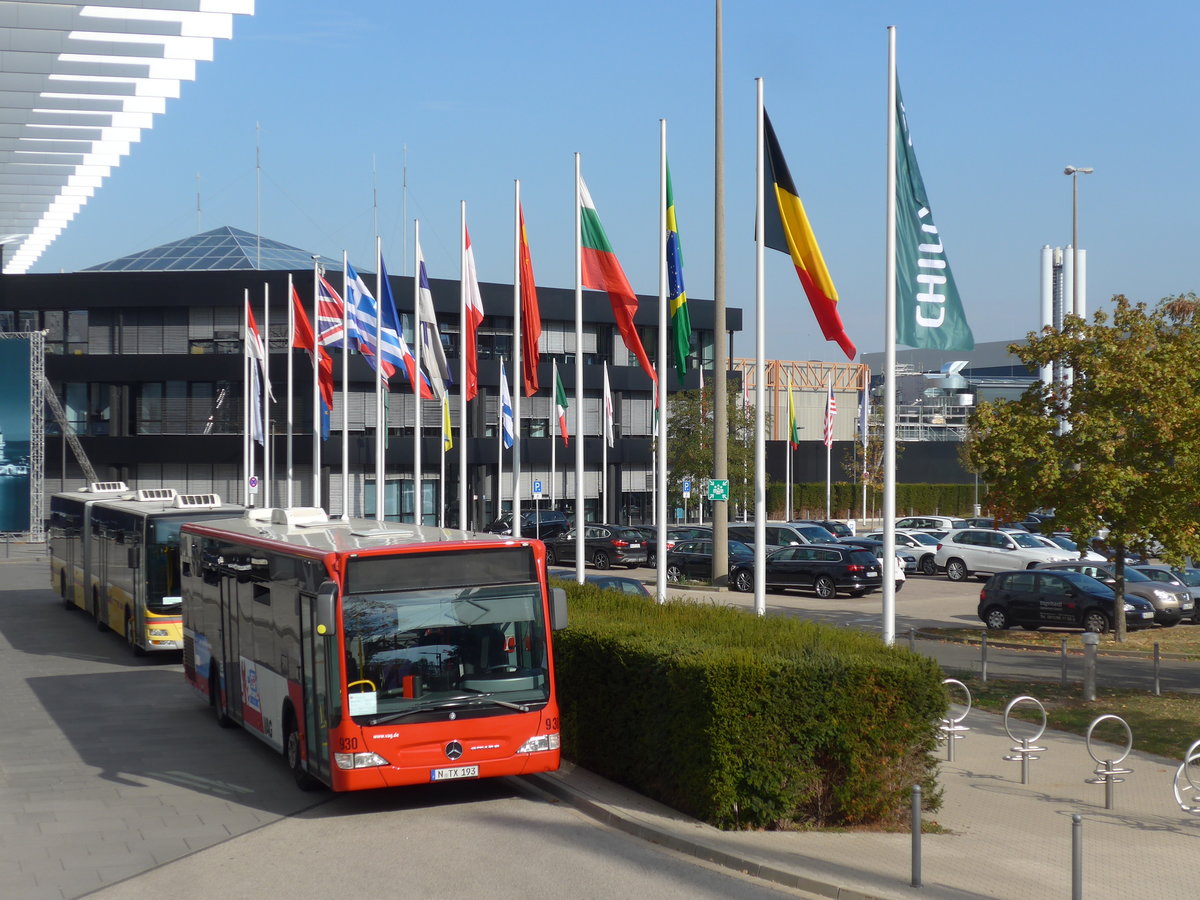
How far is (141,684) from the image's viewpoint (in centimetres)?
2114

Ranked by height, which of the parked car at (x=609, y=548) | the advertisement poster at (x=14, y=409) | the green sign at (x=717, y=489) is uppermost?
the advertisement poster at (x=14, y=409)

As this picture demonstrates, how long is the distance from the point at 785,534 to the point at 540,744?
3488 centimetres

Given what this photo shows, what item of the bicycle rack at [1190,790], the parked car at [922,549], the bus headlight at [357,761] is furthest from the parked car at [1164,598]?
the bus headlight at [357,761]

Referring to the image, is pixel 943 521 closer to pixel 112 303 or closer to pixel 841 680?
pixel 112 303

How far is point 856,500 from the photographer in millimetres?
81625

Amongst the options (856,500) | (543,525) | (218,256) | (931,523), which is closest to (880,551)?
(931,523)

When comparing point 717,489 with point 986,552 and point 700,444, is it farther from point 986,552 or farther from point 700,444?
point 700,444

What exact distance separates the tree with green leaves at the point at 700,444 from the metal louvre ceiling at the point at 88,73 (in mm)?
28864

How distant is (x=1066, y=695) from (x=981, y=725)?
10.3 feet

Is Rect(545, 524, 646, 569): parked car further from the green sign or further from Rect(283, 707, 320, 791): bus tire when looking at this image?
Rect(283, 707, 320, 791): bus tire

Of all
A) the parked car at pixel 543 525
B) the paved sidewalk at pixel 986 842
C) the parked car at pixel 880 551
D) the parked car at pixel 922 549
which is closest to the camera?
the paved sidewalk at pixel 986 842

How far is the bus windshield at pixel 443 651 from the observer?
12.1 m

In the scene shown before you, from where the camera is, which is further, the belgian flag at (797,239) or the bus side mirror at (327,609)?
the belgian flag at (797,239)

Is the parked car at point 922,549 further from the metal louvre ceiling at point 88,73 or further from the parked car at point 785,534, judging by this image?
the metal louvre ceiling at point 88,73
